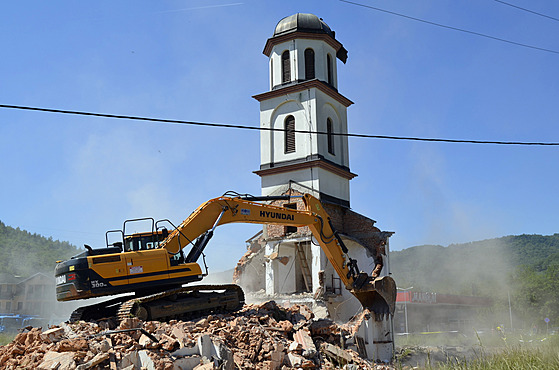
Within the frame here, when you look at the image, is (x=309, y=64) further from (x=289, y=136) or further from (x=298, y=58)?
(x=289, y=136)

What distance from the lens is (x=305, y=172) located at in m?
28.3

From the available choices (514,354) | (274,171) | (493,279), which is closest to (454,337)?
(274,171)

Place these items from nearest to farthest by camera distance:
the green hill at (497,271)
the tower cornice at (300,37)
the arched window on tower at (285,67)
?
1. the tower cornice at (300,37)
2. the arched window on tower at (285,67)
3. the green hill at (497,271)

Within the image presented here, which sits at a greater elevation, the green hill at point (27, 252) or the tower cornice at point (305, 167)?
the tower cornice at point (305, 167)

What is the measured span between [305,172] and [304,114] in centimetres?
338

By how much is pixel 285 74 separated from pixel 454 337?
2516 cm

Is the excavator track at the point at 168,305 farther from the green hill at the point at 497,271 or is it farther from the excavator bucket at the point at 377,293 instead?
the green hill at the point at 497,271

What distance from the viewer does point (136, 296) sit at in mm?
13867

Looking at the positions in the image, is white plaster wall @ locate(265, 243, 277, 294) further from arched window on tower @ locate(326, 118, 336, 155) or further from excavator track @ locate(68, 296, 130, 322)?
excavator track @ locate(68, 296, 130, 322)

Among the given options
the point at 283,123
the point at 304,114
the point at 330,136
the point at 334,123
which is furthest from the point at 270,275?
the point at 334,123

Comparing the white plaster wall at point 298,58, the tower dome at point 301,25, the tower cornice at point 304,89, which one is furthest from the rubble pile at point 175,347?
the tower dome at point 301,25

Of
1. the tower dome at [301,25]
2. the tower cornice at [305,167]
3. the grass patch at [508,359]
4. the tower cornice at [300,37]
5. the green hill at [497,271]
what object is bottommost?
the green hill at [497,271]

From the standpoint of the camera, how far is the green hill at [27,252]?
65.3 metres

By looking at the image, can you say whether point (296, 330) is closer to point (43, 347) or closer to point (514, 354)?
point (43, 347)
